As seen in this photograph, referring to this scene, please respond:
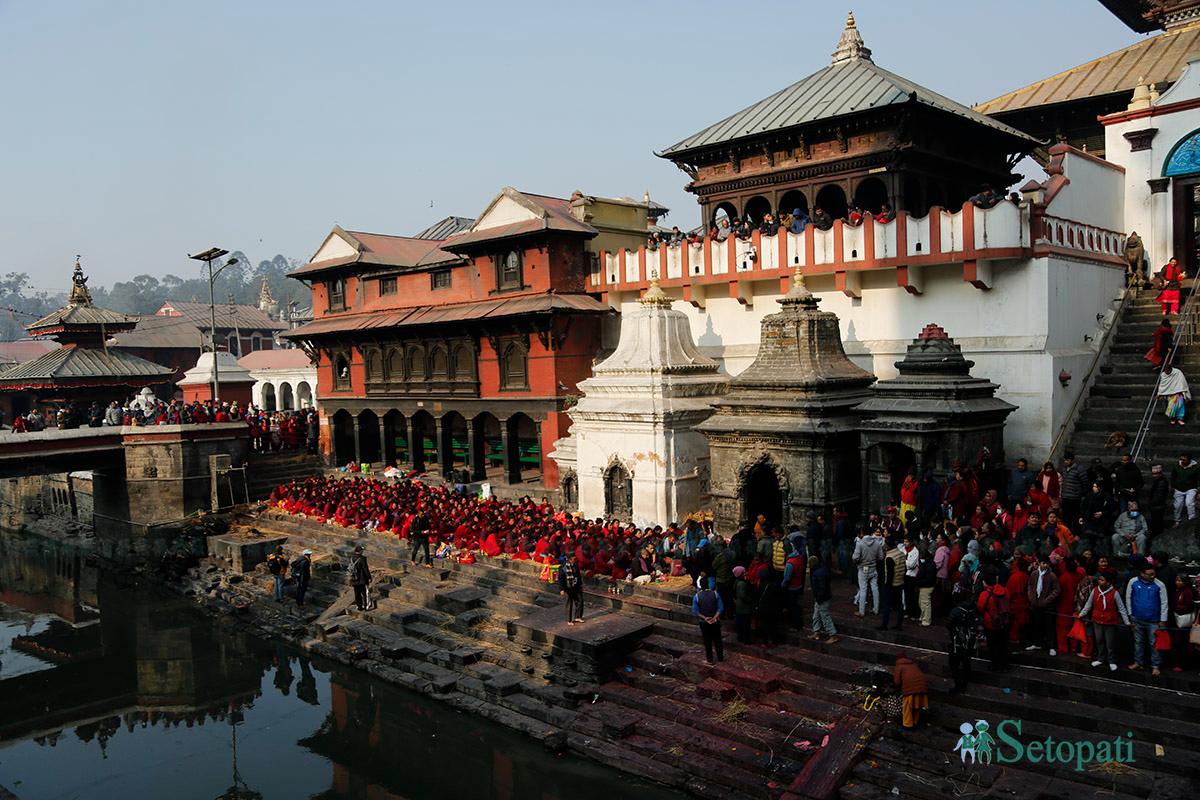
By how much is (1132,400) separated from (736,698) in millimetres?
10251

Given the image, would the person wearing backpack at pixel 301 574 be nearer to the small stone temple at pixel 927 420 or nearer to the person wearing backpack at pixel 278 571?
the person wearing backpack at pixel 278 571

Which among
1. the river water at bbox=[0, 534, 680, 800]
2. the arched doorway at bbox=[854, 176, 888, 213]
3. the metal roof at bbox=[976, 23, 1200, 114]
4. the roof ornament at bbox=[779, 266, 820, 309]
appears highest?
the metal roof at bbox=[976, 23, 1200, 114]

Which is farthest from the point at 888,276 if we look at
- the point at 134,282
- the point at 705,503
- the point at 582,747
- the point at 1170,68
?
the point at 134,282

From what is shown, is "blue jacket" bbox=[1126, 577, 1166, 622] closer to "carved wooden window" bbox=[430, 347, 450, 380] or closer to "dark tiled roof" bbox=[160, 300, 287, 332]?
"carved wooden window" bbox=[430, 347, 450, 380]

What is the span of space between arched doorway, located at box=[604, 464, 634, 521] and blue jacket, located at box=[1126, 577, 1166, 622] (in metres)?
10.2

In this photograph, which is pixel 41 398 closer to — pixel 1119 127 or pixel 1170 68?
pixel 1119 127

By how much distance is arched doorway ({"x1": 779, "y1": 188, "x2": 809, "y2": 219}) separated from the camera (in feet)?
71.3

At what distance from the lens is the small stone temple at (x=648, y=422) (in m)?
18.1

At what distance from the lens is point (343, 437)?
104ft

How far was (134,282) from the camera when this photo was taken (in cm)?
18588

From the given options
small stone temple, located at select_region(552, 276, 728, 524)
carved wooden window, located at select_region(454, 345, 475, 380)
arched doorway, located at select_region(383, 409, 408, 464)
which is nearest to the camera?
small stone temple, located at select_region(552, 276, 728, 524)

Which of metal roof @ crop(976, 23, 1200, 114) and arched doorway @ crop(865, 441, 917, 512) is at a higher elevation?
metal roof @ crop(976, 23, 1200, 114)

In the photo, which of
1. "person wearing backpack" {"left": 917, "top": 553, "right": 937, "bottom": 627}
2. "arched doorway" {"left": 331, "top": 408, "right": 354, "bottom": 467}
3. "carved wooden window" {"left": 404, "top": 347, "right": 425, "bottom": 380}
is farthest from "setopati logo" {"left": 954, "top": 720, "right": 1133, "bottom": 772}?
"arched doorway" {"left": 331, "top": 408, "right": 354, "bottom": 467}

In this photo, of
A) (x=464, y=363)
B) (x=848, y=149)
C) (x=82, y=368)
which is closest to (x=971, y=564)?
(x=848, y=149)
